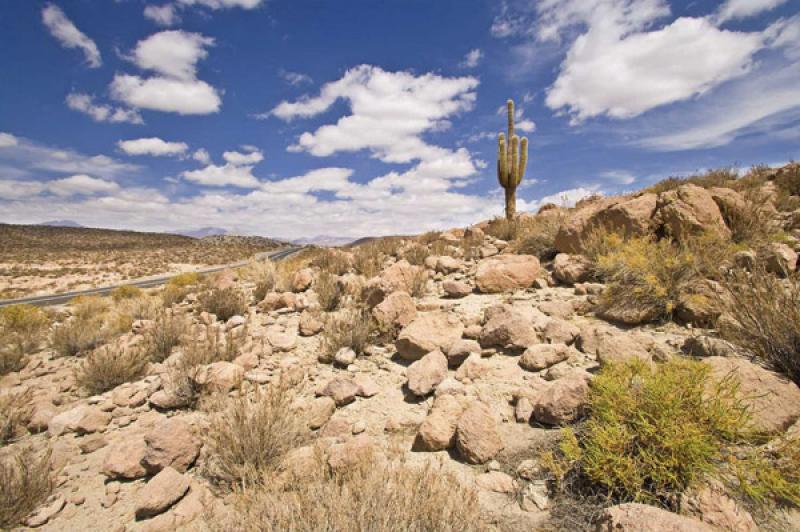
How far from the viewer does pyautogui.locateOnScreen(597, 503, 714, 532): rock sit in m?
1.54

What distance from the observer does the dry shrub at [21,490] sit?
→ 2375 mm

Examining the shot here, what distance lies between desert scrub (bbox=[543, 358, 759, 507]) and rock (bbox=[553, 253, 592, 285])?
3177 millimetres

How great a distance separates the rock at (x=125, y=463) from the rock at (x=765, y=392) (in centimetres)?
436

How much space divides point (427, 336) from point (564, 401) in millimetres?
1830

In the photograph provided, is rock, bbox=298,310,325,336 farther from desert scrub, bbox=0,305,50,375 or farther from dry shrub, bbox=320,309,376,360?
desert scrub, bbox=0,305,50,375

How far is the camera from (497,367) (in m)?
3.62

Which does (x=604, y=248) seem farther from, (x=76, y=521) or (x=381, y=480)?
(x=76, y=521)

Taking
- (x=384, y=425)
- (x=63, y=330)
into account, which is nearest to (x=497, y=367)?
(x=384, y=425)

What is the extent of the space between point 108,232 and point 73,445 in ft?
329

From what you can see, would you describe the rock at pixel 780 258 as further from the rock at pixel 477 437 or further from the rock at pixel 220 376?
the rock at pixel 220 376

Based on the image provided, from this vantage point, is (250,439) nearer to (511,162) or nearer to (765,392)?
(765,392)

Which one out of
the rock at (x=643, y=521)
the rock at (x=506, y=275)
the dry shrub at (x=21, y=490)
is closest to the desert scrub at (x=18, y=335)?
the dry shrub at (x=21, y=490)

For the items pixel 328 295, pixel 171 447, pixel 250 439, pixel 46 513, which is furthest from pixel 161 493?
pixel 328 295

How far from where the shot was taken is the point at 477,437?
2.54 m
